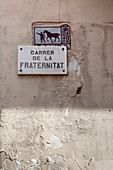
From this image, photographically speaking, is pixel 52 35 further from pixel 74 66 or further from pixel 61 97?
pixel 61 97

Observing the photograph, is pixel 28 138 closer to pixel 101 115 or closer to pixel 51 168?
pixel 51 168

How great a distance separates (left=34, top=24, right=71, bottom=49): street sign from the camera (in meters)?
2.08

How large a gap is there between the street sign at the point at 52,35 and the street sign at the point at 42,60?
0.05 metres

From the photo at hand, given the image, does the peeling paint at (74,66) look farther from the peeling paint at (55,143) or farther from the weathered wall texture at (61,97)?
the peeling paint at (55,143)

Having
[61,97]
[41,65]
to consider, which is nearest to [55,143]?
[61,97]

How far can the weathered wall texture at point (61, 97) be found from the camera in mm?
1930

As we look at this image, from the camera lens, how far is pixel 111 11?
2.16 meters

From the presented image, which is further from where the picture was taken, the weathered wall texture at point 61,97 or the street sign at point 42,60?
the street sign at point 42,60

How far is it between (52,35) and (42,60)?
0.25 metres

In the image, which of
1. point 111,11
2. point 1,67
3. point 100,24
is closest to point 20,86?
point 1,67

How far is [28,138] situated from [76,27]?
110cm

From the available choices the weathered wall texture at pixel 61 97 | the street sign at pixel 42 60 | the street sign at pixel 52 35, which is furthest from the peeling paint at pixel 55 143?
the street sign at pixel 52 35

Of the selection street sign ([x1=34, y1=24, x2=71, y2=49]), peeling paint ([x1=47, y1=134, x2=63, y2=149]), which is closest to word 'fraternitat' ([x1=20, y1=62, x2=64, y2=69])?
street sign ([x1=34, y1=24, x2=71, y2=49])

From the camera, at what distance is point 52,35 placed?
208 centimetres
